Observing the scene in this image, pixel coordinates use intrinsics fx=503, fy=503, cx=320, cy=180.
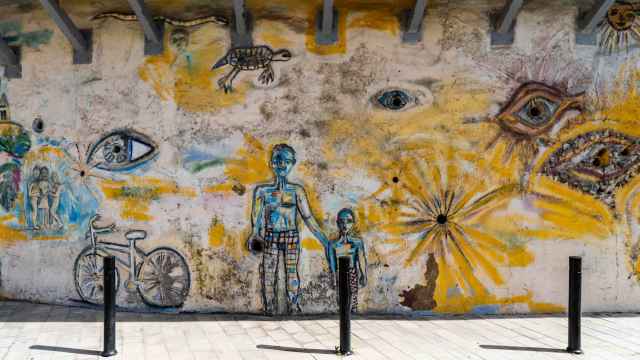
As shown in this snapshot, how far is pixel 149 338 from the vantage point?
211 inches

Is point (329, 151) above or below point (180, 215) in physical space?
above

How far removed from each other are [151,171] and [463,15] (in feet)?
14.6

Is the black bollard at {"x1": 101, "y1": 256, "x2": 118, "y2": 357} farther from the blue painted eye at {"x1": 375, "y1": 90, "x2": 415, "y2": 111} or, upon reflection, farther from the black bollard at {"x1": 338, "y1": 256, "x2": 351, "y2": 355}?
the blue painted eye at {"x1": 375, "y1": 90, "x2": 415, "y2": 111}

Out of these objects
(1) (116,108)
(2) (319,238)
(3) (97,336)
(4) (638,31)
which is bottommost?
(3) (97,336)

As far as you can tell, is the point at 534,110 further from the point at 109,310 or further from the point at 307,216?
the point at 109,310

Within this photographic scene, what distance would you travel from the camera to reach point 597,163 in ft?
21.0

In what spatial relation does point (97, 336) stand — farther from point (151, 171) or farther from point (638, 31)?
point (638, 31)

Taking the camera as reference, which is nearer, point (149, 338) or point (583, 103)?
point (149, 338)

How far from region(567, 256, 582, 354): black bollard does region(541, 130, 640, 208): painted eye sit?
1764 mm

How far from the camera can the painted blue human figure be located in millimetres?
6324

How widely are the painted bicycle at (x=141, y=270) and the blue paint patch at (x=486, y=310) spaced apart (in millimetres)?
3627

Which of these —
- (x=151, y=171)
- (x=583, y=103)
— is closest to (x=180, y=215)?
(x=151, y=171)

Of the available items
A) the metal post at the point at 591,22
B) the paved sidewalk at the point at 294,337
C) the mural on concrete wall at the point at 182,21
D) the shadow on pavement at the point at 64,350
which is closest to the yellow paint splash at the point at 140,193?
the paved sidewalk at the point at 294,337

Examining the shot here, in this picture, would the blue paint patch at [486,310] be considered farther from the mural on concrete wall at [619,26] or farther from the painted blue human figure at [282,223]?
the mural on concrete wall at [619,26]
